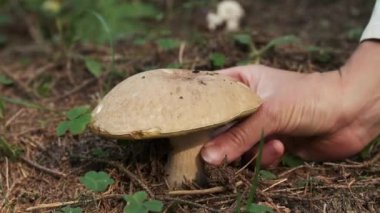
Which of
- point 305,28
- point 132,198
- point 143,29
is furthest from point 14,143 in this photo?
point 305,28

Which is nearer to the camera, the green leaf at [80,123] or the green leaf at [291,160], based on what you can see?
the green leaf at [80,123]

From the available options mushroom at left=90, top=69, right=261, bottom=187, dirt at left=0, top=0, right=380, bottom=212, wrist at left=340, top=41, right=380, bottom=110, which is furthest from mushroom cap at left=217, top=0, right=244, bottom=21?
mushroom at left=90, top=69, right=261, bottom=187

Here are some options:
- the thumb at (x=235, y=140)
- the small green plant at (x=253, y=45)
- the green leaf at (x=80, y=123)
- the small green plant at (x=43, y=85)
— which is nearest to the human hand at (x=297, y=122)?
the thumb at (x=235, y=140)

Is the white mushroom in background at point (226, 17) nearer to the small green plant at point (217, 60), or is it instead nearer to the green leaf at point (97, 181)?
the small green plant at point (217, 60)

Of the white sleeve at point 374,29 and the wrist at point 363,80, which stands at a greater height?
the white sleeve at point 374,29

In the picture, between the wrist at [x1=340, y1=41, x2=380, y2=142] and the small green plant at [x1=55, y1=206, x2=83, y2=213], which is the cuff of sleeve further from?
the small green plant at [x1=55, y1=206, x2=83, y2=213]

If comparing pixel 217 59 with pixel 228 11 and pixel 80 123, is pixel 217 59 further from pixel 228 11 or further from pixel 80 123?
pixel 228 11

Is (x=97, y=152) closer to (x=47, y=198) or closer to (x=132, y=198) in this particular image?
(x=47, y=198)

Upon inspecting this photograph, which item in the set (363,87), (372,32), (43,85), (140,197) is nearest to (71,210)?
(140,197)
